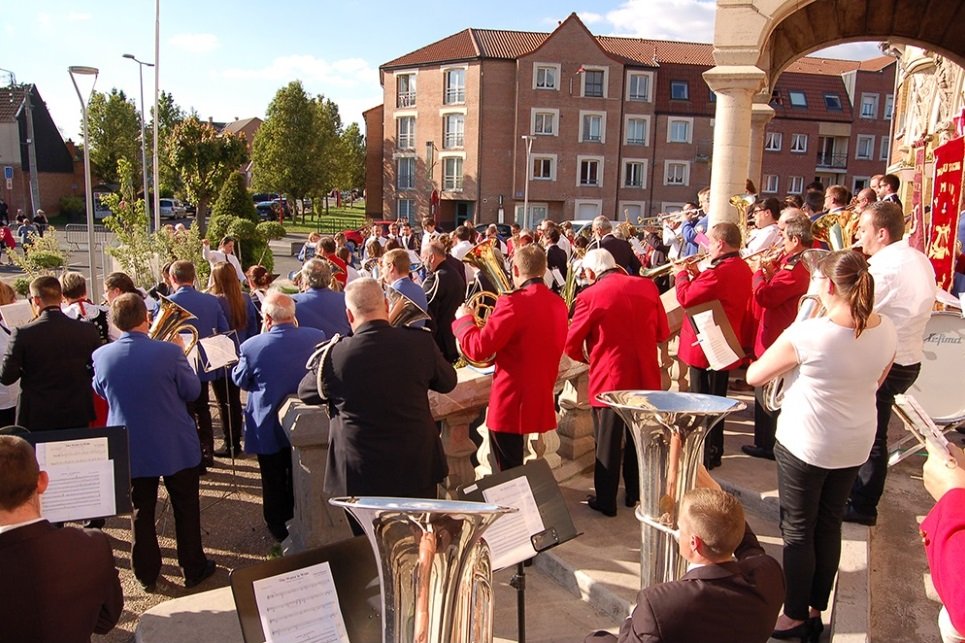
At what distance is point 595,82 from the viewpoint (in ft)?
143

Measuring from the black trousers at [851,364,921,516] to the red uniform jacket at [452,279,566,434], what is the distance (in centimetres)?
190

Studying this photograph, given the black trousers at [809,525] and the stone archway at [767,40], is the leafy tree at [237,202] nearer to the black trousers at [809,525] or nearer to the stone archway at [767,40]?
the stone archway at [767,40]

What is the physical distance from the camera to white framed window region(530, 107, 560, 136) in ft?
142

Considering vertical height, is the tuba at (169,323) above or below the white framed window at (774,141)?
below

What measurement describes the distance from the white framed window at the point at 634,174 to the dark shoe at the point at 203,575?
→ 42.2 meters

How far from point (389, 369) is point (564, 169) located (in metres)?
41.5

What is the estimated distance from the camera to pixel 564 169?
143 feet

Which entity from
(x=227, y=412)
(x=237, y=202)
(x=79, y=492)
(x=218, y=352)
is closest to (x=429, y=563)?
(x=79, y=492)

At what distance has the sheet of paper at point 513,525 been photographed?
3.14m

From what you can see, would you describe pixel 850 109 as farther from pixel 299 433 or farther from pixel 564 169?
pixel 299 433

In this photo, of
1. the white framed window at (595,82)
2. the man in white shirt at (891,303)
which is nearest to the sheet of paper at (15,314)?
the man in white shirt at (891,303)

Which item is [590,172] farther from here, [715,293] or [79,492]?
[79,492]

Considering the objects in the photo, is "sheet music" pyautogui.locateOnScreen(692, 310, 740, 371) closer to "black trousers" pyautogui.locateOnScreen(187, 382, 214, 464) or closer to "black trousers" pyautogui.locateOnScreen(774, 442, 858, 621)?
"black trousers" pyautogui.locateOnScreen(774, 442, 858, 621)

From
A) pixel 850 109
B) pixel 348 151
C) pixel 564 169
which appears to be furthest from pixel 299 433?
pixel 850 109
